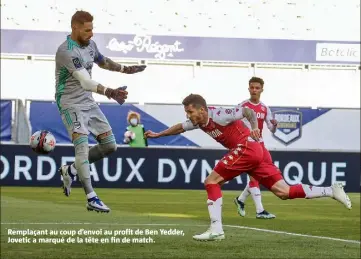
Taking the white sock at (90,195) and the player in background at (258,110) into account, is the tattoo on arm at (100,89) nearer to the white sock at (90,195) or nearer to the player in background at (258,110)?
the white sock at (90,195)

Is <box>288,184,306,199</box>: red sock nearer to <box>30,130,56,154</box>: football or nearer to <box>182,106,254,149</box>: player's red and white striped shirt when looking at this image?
<box>182,106,254,149</box>: player's red and white striped shirt

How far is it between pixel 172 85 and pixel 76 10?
62.4m

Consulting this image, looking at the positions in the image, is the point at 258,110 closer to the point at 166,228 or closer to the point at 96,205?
the point at 96,205

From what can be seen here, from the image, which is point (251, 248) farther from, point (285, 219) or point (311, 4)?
point (311, 4)

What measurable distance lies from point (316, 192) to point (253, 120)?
259 centimetres

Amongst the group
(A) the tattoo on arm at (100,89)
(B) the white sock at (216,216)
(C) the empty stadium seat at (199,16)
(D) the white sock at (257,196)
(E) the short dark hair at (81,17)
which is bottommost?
(D) the white sock at (257,196)

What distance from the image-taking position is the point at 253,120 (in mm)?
10234

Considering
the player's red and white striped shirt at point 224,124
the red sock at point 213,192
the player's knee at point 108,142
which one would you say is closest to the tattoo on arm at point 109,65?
the player's knee at point 108,142

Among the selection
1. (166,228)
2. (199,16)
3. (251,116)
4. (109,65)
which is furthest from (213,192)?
(166,228)

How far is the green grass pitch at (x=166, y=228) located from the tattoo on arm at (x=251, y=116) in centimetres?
2335

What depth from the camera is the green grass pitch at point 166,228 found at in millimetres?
35562

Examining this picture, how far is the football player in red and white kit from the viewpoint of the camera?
410 inches

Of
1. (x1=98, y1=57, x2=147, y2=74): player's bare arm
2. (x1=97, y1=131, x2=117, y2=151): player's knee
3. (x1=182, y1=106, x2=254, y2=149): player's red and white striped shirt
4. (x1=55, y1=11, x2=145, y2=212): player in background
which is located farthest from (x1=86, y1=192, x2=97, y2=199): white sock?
(x1=182, y1=106, x2=254, y2=149): player's red and white striped shirt

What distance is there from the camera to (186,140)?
2087 inches
